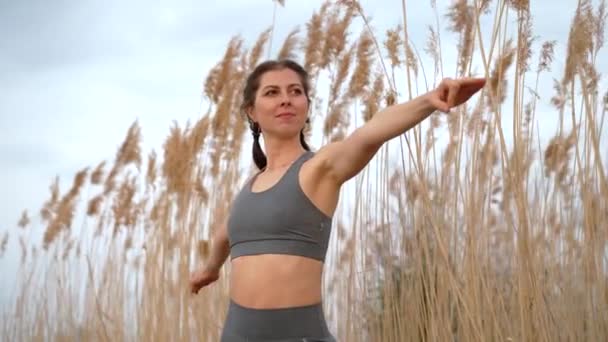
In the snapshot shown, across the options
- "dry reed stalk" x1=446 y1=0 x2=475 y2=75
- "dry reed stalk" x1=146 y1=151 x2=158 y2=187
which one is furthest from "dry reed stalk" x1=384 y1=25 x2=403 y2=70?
"dry reed stalk" x1=146 y1=151 x2=158 y2=187

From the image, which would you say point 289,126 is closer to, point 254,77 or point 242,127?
point 254,77

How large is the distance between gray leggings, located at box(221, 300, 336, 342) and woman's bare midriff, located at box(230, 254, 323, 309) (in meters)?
0.01

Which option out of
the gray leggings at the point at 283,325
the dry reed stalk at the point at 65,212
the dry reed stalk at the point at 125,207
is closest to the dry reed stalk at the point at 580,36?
the gray leggings at the point at 283,325

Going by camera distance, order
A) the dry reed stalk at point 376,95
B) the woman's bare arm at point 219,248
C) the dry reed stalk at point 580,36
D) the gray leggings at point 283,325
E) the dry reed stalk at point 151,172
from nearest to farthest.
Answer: the gray leggings at point 283,325 < the woman's bare arm at point 219,248 < the dry reed stalk at point 580,36 < the dry reed stalk at point 376,95 < the dry reed stalk at point 151,172

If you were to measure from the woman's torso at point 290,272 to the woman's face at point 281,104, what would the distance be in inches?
3.9

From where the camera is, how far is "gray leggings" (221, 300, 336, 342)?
61.8 inches

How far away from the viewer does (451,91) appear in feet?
4.35

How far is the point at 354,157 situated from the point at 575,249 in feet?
4.00

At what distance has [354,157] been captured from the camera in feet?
4.93

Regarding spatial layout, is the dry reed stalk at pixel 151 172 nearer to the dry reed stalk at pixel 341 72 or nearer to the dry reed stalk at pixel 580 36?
the dry reed stalk at pixel 341 72

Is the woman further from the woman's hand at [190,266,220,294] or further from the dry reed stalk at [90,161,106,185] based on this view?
the dry reed stalk at [90,161,106,185]

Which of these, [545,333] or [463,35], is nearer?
[545,333]

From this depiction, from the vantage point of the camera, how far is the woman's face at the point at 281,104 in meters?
1.71

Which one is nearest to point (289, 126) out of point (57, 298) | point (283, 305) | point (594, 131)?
point (283, 305)
